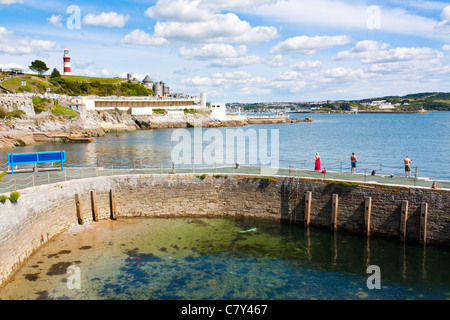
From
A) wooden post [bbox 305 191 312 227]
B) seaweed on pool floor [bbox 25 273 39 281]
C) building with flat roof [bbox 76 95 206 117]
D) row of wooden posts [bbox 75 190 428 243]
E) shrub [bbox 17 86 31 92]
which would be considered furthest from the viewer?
building with flat roof [bbox 76 95 206 117]

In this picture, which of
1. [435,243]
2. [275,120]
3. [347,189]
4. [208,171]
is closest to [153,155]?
[208,171]

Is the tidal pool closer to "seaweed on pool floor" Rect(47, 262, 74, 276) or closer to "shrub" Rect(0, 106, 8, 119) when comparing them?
"seaweed on pool floor" Rect(47, 262, 74, 276)

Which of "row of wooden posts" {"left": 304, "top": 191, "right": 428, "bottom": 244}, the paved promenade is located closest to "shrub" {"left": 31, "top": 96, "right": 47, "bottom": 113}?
the paved promenade

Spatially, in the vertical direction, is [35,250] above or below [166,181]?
below

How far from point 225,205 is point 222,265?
25.2 ft

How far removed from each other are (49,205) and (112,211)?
174 inches

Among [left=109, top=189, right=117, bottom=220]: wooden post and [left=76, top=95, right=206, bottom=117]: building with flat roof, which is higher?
[left=76, top=95, right=206, bottom=117]: building with flat roof

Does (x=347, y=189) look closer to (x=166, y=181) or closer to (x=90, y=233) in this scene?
(x=166, y=181)

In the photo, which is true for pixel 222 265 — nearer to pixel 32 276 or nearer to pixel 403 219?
pixel 32 276

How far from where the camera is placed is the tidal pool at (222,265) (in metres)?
15.4

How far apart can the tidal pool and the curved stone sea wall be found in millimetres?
854

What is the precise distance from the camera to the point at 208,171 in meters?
26.7

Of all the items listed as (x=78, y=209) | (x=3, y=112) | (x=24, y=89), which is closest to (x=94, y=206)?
(x=78, y=209)

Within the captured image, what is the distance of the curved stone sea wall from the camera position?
18.9m
